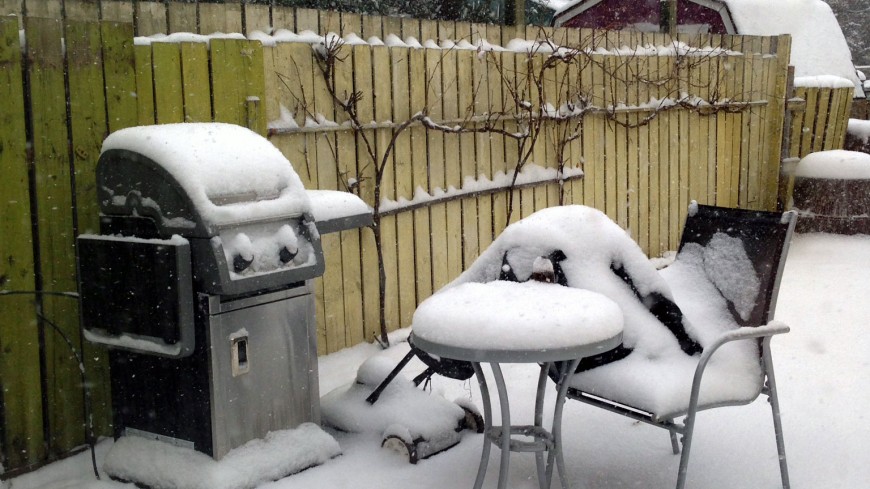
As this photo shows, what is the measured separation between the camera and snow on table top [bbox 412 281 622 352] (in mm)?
2684

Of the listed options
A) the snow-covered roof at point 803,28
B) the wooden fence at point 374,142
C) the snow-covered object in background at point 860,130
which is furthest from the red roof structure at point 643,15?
the wooden fence at point 374,142

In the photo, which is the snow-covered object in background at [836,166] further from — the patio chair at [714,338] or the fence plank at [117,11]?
the fence plank at [117,11]

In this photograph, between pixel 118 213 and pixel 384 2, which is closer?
pixel 118 213

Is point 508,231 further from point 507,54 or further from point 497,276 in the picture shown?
point 507,54

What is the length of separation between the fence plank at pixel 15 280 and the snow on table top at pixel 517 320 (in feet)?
5.09

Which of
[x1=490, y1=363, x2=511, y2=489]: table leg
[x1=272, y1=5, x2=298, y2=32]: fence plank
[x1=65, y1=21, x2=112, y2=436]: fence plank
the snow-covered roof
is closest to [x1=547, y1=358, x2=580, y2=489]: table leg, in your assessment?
[x1=490, y1=363, x2=511, y2=489]: table leg

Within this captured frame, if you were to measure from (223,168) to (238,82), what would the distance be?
108cm

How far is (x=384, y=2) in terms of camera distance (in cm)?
Answer: 1266

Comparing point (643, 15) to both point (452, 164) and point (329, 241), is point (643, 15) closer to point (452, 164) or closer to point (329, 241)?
point (452, 164)

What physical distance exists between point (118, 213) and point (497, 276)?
1.45m

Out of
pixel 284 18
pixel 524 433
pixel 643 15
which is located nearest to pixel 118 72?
pixel 284 18

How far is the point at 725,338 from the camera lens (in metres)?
2.97

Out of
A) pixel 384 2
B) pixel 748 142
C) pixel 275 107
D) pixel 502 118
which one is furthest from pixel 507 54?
pixel 384 2

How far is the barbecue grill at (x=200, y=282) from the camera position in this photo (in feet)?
10.1
